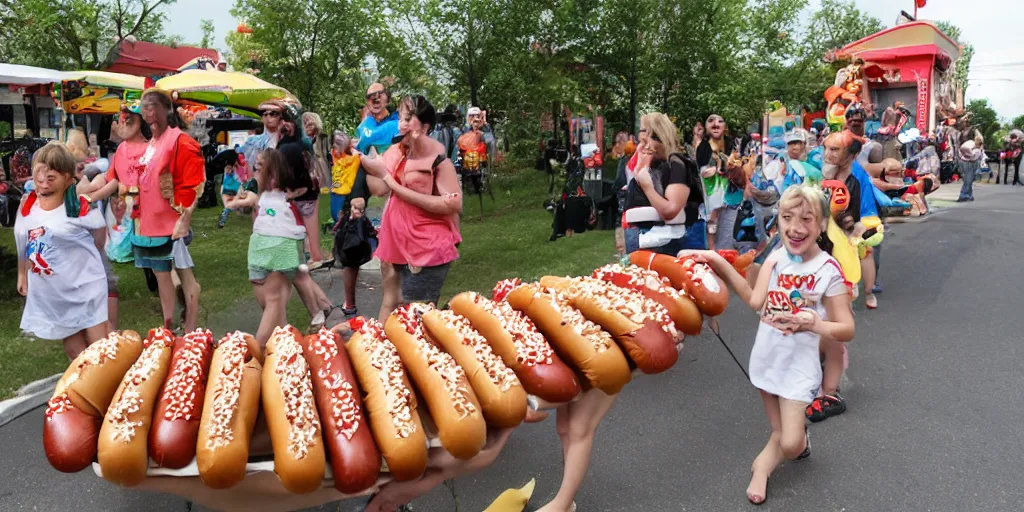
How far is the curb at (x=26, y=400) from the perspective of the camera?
454 centimetres

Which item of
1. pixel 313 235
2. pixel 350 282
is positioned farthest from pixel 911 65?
pixel 313 235

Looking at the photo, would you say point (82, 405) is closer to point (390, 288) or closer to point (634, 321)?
point (634, 321)

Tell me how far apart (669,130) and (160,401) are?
355 centimetres

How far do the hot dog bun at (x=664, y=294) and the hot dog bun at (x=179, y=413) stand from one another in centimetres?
167

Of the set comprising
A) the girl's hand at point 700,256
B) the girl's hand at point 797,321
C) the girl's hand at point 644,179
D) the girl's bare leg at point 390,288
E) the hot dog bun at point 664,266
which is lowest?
the girl's bare leg at point 390,288

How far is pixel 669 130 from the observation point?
15.7 feet

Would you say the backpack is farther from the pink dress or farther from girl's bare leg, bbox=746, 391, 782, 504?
girl's bare leg, bbox=746, 391, 782, 504

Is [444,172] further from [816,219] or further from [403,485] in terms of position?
[403,485]

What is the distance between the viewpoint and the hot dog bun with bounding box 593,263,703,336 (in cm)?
297

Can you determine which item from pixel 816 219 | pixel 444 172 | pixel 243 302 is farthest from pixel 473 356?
pixel 243 302

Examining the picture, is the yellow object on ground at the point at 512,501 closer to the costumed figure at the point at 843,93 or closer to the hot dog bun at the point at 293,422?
the hot dog bun at the point at 293,422

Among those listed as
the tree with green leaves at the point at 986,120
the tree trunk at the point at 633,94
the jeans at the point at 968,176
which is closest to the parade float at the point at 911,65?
the jeans at the point at 968,176

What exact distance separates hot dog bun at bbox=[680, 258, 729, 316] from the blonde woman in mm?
1631

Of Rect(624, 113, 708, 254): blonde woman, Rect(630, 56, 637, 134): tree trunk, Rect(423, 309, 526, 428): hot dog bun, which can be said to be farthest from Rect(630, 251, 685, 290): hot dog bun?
Rect(630, 56, 637, 134): tree trunk
